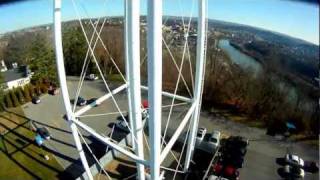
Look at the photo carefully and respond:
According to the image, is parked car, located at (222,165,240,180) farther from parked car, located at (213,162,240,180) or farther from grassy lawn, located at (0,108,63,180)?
grassy lawn, located at (0,108,63,180)

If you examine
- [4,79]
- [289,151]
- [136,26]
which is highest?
[136,26]

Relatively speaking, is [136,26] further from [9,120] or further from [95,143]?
[9,120]

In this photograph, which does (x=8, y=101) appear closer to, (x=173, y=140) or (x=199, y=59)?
(x=199, y=59)

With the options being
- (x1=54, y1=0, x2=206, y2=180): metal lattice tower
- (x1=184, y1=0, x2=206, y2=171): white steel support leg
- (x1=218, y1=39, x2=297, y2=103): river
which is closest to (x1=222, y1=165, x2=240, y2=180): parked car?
(x1=184, y1=0, x2=206, y2=171): white steel support leg

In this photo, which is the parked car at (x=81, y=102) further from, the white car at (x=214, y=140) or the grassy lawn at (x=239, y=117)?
the white car at (x=214, y=140)

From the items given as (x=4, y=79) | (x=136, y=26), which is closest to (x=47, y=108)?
(x=4, y=79)

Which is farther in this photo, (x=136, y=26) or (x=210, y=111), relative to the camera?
(x=210, y=111)

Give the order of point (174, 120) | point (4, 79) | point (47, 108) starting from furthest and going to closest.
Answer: point (4, 79)
point (47, 108)
point (174, 120)
